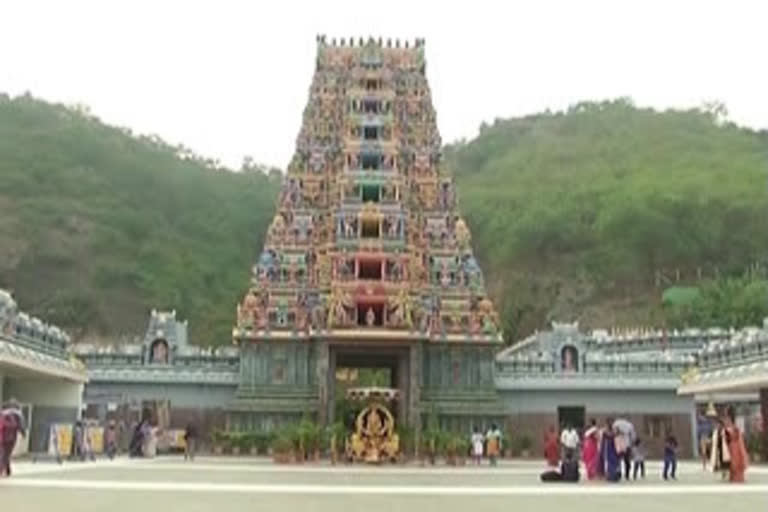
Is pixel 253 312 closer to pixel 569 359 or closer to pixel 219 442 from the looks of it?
pixel 219 442

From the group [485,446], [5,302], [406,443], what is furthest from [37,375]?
[485,446]

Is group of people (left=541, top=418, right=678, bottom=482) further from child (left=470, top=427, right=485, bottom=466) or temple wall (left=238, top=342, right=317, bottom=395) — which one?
temple wall (left=238, top=342, right=317, bottom=395)

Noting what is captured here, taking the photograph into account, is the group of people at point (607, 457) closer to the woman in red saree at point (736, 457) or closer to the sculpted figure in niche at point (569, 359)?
the woman in red saree at point (736, 457)

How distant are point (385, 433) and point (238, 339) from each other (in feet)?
34.8

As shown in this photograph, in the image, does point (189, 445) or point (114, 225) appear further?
point (114, 225)

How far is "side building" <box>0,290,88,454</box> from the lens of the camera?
88.0 ft

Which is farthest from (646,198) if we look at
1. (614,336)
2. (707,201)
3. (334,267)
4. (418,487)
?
(418,487)

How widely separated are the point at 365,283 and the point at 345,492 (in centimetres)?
2154

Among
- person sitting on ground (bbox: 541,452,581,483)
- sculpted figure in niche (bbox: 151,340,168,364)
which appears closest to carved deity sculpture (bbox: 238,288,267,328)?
sculpted figure in niche (bbox: 151,340,168,364)

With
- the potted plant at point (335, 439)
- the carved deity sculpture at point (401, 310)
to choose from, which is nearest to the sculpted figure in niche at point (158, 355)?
the carved deity sculpture at point (401, 310)

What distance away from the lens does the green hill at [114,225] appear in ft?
206

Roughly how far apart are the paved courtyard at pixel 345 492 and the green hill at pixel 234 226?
1609 inches

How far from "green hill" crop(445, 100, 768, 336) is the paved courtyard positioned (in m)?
46.2

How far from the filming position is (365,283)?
1447 inches
